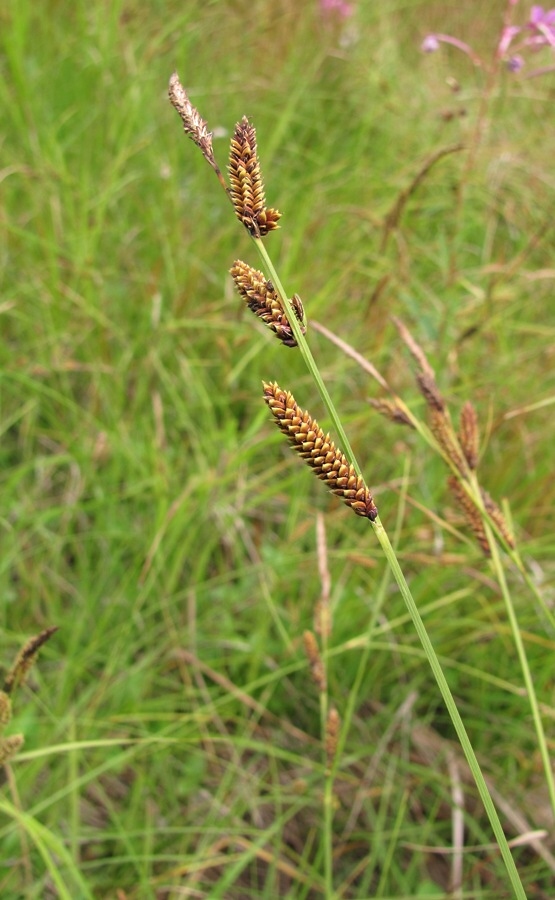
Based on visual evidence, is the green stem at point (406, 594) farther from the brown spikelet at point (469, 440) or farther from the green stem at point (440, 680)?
the brown spikelet at point (469, 440)

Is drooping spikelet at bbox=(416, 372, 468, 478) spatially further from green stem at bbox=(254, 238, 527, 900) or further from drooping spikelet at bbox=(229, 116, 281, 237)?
drooping spikelet at bbox=(229, 116, 281, 237)

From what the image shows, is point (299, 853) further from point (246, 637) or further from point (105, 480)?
point (105, 480)

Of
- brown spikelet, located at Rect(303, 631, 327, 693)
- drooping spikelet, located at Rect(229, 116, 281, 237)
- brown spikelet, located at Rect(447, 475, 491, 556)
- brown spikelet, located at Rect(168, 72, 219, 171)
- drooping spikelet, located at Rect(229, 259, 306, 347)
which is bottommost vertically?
brown spikelet, located at Rect(303, 631, 327, 693)

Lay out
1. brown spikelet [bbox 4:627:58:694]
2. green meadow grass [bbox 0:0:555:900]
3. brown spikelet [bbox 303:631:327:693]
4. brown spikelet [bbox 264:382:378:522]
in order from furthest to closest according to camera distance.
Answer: green meadow grass [bbox 0:0:555:900] → brown spikelet [bbox 303:631:327:693] → brown spikelet [bbox 4:627:58:694] → brown spikelet [bbox 264:382:378:522]

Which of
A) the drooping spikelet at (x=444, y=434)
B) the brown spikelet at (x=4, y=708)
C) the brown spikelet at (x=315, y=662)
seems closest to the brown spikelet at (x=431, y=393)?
the drooping spikelet at (x=444, y=434)

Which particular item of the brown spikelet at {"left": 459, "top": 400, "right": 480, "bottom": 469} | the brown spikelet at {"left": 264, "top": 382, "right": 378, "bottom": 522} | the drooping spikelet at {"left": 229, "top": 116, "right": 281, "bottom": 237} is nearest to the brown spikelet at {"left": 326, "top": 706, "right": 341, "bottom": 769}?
the brown spikelet at {"left": 459, "top": 400, "right": 480, "bottom": 469}

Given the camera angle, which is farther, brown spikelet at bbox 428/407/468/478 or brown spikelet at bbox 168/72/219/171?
brown spikelet at bbox 428/407/468/478

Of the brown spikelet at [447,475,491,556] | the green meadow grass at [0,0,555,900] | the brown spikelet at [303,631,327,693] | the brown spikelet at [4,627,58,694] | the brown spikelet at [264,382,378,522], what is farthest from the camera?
the green meadow grass at [0,0,555,900]

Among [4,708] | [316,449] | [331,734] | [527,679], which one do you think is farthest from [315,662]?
[316,449]
